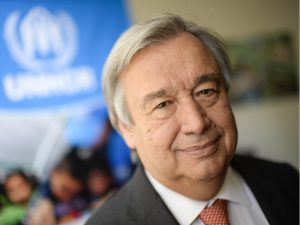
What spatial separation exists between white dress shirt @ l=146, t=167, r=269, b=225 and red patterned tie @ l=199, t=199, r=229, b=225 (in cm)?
1

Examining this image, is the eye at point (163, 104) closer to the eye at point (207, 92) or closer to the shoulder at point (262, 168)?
the eye at point (207, 92)

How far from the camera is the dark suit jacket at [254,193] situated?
3.74 ft

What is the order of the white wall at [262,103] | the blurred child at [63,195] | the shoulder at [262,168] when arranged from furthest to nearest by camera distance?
the white wall at [262,103] < the blurred child at [63,195] < the shoulder at [262,168]

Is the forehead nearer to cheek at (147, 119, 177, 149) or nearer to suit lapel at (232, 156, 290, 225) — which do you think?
cheek at (147, 119, 177, 149)

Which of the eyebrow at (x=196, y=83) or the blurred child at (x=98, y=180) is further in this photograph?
the blurred child at (x=98, y=180)

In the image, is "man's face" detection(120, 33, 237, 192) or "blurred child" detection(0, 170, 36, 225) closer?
"man's face" detection(120, 33, 237, 192)

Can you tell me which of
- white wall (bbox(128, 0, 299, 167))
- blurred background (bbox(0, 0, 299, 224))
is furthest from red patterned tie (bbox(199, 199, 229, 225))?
white wall (bbox(128, 0, 299, 167))

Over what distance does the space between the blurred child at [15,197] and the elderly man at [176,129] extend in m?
1.32

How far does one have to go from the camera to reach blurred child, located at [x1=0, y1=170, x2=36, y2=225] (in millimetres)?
2293

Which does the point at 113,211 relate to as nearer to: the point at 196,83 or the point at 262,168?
the point at 196,83

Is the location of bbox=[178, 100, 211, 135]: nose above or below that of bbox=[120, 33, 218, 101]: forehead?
below

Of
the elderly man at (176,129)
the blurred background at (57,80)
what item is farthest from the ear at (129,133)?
the blurred background at (57,80)

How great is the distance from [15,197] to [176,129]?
163cm

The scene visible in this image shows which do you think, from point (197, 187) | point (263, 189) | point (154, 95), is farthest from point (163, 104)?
point (263, 189)
